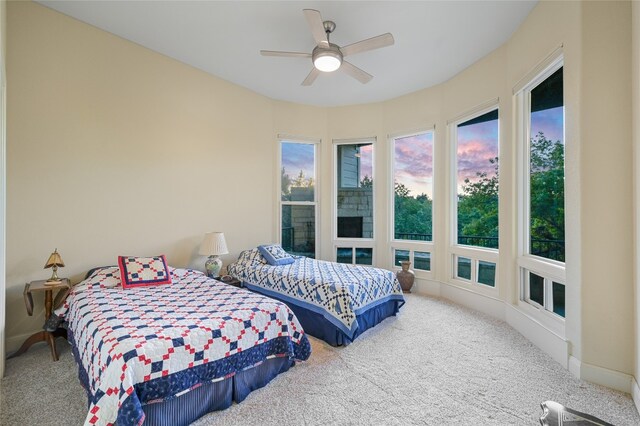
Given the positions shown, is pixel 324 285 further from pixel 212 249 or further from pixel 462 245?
pixel 462 245

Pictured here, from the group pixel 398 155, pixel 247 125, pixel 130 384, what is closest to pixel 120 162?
pixel 247 125

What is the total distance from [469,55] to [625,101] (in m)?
1.86

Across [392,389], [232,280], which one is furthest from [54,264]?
[392,389]

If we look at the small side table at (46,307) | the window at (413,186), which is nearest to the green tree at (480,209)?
the window at (413,186)

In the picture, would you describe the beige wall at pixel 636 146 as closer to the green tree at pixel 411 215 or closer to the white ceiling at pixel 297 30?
the white ceiling at pixel 297 30

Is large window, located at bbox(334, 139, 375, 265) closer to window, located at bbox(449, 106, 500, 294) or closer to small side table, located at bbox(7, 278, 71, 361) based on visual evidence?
window, located at bbox(449, 106, 500, 294)

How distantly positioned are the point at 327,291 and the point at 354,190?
2.51 meters

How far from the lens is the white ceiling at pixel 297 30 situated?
2.72 m

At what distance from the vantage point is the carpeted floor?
1.86 metres

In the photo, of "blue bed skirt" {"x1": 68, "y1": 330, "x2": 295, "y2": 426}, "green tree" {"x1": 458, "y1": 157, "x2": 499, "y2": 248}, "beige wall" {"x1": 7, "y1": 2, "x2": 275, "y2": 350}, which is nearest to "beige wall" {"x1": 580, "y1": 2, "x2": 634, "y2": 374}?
"green tree" {"x1": 458, "y1": 157, "x2": 499, "y2": 248}

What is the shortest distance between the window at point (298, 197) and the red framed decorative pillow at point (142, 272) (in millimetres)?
2143

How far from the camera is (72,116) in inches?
115

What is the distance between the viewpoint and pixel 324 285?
305 centimetres

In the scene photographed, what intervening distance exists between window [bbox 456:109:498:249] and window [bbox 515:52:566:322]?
1.92 feet
